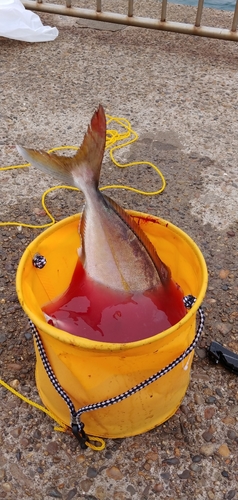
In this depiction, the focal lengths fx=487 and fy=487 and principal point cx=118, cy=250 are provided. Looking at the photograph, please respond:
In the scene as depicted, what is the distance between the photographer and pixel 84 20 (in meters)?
4.90

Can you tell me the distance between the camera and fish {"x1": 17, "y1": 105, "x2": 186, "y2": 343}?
5.40 ft

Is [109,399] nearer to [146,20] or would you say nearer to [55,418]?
[55,418]

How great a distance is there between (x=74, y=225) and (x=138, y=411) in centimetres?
71

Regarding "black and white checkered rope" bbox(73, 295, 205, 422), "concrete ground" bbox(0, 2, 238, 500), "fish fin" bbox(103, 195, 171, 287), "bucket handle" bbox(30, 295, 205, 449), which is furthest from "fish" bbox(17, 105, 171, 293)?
"concrete ground" bbox(0, 2, 238, 500)

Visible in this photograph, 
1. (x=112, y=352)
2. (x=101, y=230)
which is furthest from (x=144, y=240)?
(x=112, y=352)

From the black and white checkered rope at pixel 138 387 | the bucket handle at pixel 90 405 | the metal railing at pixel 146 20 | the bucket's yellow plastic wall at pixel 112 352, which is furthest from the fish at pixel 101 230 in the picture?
the metal railing at pixel 146 20

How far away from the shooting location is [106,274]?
1789 mm

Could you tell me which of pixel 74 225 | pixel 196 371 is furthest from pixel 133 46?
pixel 196 371

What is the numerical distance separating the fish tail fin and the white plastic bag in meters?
3.13

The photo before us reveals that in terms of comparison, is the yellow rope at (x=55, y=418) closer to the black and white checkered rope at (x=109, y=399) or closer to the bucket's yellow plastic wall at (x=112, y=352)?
the bucket's yellow plastic wall at (x=112, y=352)

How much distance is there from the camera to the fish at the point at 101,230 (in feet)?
5.30

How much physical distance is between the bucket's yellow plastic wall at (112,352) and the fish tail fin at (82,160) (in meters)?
0.21

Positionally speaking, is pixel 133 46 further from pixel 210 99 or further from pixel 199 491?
pixel 199 491

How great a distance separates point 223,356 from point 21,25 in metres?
3.64
